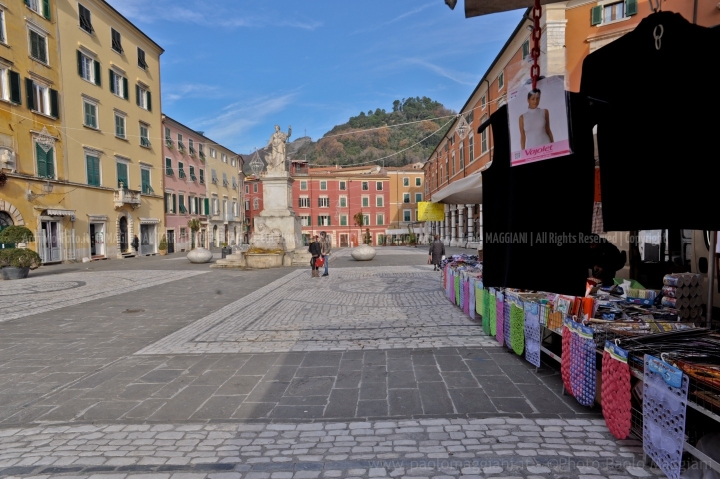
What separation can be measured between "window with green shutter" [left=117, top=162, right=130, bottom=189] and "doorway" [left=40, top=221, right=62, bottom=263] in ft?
22.6

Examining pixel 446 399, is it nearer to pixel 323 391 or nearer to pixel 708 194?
pixel 323 391

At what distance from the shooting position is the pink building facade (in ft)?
121

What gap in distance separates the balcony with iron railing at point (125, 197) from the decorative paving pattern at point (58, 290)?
14560 mm

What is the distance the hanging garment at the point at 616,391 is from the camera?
114 inches

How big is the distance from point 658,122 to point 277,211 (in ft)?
59.6

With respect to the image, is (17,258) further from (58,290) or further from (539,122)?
(539,122)

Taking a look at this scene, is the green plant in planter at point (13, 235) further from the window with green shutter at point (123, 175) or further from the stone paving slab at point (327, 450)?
the stone paving slab at point (327, 450)

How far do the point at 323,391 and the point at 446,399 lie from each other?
4.28 ft

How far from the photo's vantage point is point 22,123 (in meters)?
21.3

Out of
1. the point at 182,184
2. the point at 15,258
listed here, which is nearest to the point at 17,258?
the point at 15,258

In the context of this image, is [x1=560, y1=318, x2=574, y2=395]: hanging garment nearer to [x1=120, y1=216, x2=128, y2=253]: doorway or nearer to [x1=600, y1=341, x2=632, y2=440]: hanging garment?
[x1=600, y1=341, x2=632, y2=440]: hanging garment

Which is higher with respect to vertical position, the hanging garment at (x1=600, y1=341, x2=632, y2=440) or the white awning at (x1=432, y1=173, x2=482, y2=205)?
the white awning at (x1=432, y1=173, x2=482, y2=205)

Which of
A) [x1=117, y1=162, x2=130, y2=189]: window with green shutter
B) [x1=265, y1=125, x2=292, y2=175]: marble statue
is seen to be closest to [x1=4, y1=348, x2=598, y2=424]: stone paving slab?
[x1=265, y1=125, x2=292, y2=175]: marble statue

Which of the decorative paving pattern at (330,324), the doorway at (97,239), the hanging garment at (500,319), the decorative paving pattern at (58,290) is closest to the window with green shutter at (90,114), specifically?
the doorway at (97,239)
